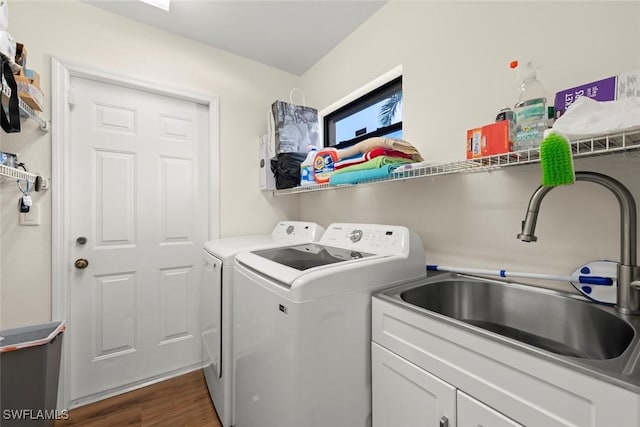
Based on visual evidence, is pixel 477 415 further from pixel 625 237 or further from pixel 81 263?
pixel 81 263

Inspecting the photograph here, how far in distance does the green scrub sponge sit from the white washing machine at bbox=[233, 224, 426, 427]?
2.13ft

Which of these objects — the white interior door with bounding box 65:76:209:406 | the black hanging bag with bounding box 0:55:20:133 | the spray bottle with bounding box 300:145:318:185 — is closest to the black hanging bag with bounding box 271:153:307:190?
the spray bottle with bounding box 300:145:318:185

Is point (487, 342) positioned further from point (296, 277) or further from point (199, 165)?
point (199, 165)

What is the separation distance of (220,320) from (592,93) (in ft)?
6.30

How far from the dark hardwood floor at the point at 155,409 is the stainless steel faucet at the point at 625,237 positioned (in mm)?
1966

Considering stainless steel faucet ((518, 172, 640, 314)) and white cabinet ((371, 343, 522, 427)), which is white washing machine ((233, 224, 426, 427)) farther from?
stainless steel faucet ((518, 172, 640, 314))

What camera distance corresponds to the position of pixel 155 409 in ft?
5.70

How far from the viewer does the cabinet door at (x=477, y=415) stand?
0.69 meters

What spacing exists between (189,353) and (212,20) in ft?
8.32

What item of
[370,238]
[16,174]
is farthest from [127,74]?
[370,238]

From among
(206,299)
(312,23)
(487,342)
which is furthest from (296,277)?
(312,23)

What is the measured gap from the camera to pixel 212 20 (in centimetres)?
194

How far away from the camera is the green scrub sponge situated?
707 millimetres

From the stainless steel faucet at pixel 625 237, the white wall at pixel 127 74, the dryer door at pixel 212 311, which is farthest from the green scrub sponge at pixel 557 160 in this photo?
the white wall at pixel 127 74
